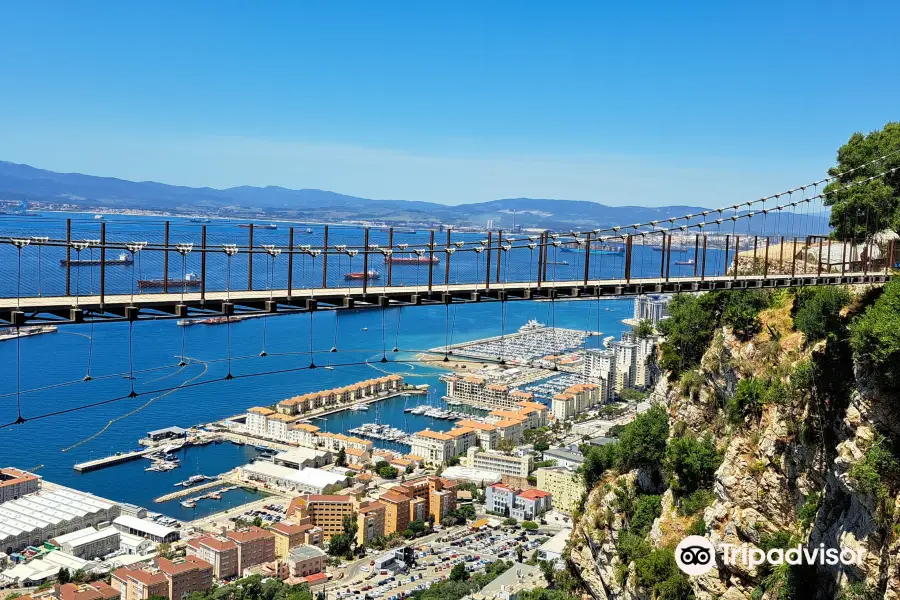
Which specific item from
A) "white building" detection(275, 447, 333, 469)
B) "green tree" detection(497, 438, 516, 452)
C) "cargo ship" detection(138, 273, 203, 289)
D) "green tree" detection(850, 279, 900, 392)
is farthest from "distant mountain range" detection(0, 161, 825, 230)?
"cargo ship" detection(138, 273, 203, 289)

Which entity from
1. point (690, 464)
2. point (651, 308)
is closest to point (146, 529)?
point (690, 464)

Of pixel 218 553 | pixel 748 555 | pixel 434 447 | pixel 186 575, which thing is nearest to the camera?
pixel 748 555

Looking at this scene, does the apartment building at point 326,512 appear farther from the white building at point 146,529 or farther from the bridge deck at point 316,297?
the bridge deck at point 316,297

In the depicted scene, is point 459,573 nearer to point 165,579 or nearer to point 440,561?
point 440,561

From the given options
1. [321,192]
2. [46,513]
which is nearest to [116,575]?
[46,513]

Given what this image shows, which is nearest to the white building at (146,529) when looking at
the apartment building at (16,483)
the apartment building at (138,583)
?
the apartment building at (138,583)

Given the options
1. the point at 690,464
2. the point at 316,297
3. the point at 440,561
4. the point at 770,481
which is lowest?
the point at 440,561
